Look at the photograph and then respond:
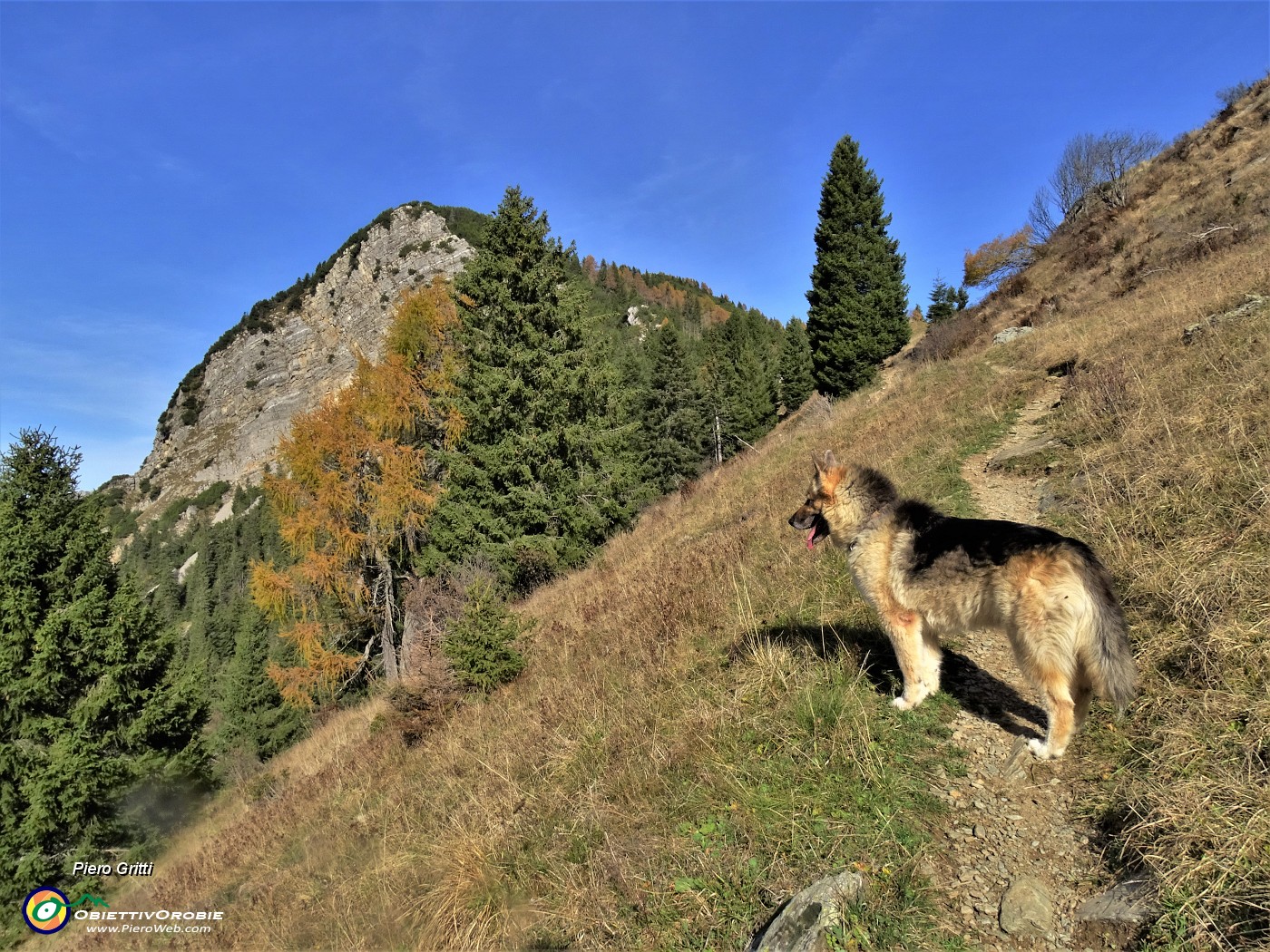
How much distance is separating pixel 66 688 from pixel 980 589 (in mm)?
21083

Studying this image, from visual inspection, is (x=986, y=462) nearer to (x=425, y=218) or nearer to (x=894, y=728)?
(x=894, y=728)

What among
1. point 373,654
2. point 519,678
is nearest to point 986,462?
point 519,678

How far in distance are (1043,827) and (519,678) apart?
688cm

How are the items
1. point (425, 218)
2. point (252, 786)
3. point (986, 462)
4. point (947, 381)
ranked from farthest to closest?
1. point (425, 218)
2. point (947, 381)
3. point (252, 786)
4. point (986, 462)

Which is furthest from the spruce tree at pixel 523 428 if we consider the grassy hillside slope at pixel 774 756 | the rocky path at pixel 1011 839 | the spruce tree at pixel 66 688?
the rocky path at pixel 1011 839

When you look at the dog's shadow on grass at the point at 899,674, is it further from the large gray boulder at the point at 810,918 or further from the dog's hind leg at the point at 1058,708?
the large gray boulder at the point at 810,918

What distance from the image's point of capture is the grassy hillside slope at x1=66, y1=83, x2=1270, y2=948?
2.99 meters

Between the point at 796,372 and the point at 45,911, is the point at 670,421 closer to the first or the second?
the point at 796,372

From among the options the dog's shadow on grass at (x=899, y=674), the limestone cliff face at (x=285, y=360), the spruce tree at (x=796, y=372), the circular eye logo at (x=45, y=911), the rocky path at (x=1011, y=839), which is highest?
the limestone cliff face at (x=285, y=360)

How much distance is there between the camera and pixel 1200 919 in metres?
2.29

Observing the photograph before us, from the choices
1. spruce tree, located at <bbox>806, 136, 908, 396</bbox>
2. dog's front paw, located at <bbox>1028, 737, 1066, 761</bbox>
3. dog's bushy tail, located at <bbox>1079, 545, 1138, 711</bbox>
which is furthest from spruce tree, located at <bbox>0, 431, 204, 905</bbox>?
spruce tree, located at <bbox>806, 136, 908, 396</bbox>

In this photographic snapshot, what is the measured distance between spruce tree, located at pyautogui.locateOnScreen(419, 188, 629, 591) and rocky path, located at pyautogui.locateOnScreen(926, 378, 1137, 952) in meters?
13.0

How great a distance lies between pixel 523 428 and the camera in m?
16.8

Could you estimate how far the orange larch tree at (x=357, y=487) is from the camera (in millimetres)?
18328
